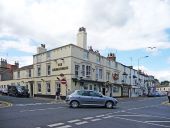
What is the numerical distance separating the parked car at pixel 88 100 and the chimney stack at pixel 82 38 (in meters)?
22.7

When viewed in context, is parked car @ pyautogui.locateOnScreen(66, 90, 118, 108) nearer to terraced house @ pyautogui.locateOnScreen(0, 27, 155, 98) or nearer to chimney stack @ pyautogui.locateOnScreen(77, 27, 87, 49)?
terraced house @ pyautogui.locateOnScreen(0, 27, 155, 98)

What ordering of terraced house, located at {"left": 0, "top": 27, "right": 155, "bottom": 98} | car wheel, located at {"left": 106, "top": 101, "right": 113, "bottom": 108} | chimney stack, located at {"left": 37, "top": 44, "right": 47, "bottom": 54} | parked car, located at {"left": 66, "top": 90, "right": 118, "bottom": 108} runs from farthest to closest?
chimney stack, located at {"left": 37, "top": 44, "right": 47, "bottom": 54}, terraced house, located at {"left": 0, "top": 27, "right": 155, "bottom": 98}, car wheel, located at {"left": 106, "top": 101, "right": 113, "bottom": 108}, parked car, located at {"left": 66, "top": 90, "right": 118, "bottom": 108}

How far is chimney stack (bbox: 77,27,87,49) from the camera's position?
49484 millimetres

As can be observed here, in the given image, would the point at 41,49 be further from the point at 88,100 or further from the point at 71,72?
the point at 88,100

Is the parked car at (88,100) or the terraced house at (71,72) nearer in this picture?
the parked car at (88,100)

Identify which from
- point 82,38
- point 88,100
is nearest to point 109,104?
point 88,100

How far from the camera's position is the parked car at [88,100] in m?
27.3

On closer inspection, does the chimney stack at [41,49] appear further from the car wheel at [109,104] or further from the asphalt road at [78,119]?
the asphalt road at [78,119]

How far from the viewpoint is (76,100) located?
2733 centimetres

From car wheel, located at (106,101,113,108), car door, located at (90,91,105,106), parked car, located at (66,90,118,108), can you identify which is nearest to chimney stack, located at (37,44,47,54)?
parked car, located at (66,90,118,108)

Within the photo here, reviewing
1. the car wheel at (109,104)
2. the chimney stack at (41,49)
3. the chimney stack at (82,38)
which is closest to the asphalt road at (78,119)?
the car wheel at (109,104)

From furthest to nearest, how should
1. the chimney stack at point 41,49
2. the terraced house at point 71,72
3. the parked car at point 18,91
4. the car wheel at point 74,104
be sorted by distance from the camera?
the chimney stack at point 41,49 < the parked car at point 18,91 < the terraced house at point 71,72 < the car wheel at point 74,104

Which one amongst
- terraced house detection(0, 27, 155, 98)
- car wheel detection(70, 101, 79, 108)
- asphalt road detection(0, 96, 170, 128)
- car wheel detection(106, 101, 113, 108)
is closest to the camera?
asphalt road detection(0, 96, 170, 128)

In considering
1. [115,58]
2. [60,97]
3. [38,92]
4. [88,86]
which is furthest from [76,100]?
[115,58]
